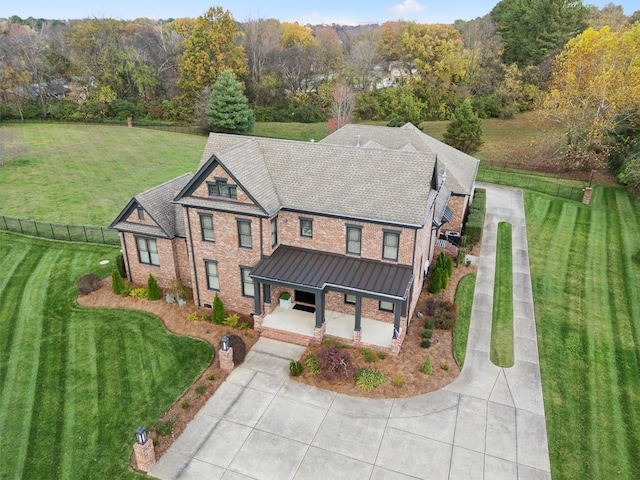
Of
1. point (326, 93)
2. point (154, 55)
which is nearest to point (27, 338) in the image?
point (326, 93)

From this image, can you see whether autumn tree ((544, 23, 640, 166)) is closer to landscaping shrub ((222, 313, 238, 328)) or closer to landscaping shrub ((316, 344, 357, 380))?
landscaping shrub ((316, 344, 357, 380))

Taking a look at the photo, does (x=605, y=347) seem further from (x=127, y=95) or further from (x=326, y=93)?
(x=127, y=95)

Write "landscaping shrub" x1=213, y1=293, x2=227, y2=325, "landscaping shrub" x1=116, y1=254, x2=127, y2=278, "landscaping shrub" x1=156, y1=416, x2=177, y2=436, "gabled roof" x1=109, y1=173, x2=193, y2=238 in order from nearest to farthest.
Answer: "landscaping shrub" x1=156, y1=416, x2=177, y2=436 < "landscaping shrub" x1=213, y1=293, x2=227, y2=325 < "gabled roof" x1=109, y1=173, x2=193, y2=238 < "landscaping shrub" x1=116, y1=254, x2=127, y2=278

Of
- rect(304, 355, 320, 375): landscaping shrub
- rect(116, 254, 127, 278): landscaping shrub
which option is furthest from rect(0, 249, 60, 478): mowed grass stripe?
rect(304, 355, 320, 375): landscaping shrub

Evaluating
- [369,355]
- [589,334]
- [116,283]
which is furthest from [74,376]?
[589,334]

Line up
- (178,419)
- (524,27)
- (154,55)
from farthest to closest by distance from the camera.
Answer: (154,55), (524,27), (178,419)

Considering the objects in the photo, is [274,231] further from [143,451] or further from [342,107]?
[342,107]
